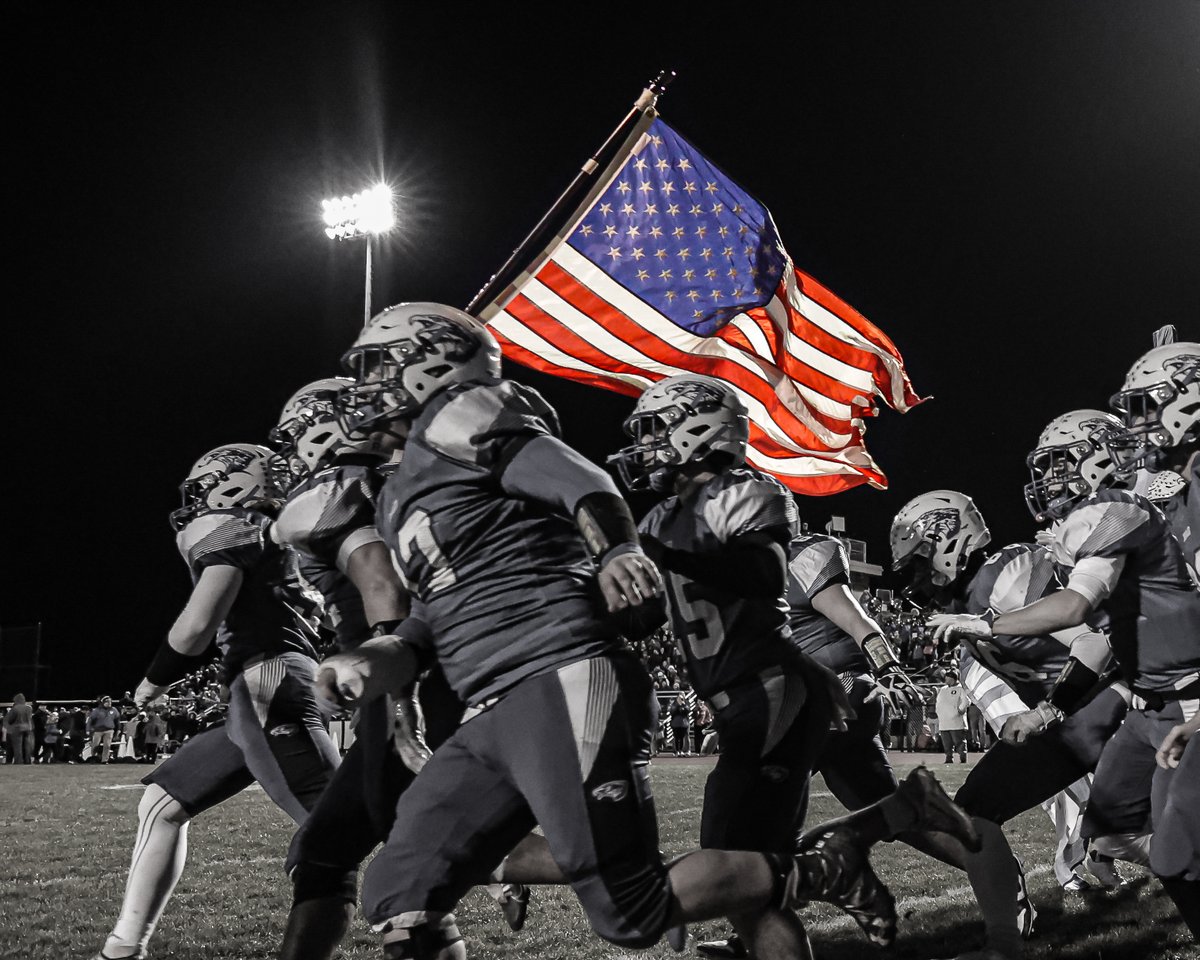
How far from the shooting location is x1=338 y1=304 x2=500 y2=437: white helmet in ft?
11.8

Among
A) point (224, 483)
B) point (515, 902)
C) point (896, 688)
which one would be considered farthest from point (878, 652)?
point (224, 483)

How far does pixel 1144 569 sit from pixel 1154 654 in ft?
1.01

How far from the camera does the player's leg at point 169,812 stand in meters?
4.77

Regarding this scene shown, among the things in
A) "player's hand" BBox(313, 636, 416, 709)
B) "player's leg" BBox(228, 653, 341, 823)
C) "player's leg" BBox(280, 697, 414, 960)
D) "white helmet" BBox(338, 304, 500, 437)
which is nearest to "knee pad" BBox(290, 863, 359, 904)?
"player's leg" BBox(280, 697, 414, 960)

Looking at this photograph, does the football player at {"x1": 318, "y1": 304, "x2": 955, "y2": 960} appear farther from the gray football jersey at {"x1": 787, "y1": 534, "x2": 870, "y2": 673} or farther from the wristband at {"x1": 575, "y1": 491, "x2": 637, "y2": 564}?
the gray football jersey at {"x1": 787, "y1": 534, "x2": 870, "y2": 673}

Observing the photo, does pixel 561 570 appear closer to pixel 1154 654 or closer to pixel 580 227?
pixel 1154 654

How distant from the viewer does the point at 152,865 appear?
4.81 metres

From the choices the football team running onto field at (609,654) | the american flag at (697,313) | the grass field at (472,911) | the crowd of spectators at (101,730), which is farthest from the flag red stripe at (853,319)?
the crowd of spectators at (101,730)

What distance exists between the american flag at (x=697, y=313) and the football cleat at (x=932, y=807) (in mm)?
7509

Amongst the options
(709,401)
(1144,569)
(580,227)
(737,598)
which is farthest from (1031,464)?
(580,227)

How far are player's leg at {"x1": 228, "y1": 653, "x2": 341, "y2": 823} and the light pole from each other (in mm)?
12653

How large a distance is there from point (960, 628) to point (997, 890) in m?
0.98

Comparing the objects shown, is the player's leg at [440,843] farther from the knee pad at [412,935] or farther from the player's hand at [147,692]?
the player's hand at [147,692]

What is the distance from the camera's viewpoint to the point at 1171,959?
4.75 metres
